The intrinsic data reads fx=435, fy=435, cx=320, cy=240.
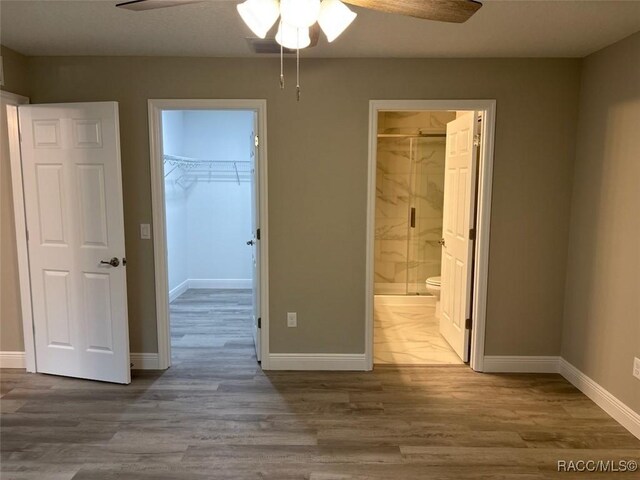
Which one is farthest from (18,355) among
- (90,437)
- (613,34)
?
(613,34)

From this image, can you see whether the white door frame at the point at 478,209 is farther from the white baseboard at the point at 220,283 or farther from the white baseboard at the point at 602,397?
the white baseboard at the point at 220,283

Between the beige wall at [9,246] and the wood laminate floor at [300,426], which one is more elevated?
the beige wall at [9,246]

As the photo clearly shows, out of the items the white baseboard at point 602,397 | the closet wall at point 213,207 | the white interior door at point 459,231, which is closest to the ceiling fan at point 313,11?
the white interior door at point 459,231

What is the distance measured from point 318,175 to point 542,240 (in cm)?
181

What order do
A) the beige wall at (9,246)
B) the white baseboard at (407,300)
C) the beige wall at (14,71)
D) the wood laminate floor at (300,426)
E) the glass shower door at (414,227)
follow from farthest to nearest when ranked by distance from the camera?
the glass shower door at (414,227)
the white baseboard at (407,300)
the beige wall at (9,246)
the beige wall at (14,71)
the wood laminate floor at (300,426)

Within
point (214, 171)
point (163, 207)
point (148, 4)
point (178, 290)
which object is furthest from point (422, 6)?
point (178, 290)

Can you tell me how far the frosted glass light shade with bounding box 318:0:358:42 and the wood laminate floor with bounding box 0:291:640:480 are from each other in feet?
7.03

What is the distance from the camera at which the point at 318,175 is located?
335 cm

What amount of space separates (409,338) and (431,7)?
334 cm

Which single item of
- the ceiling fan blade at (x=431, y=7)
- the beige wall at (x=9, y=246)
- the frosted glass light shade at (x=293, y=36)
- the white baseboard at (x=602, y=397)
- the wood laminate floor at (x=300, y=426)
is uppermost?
the ceiling fan blade at (x=431, y=7)

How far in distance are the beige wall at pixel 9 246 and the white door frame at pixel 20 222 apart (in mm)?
68

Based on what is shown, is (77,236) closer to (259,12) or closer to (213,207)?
(259,12)

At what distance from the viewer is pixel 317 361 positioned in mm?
3531

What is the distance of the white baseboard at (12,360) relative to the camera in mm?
3518
